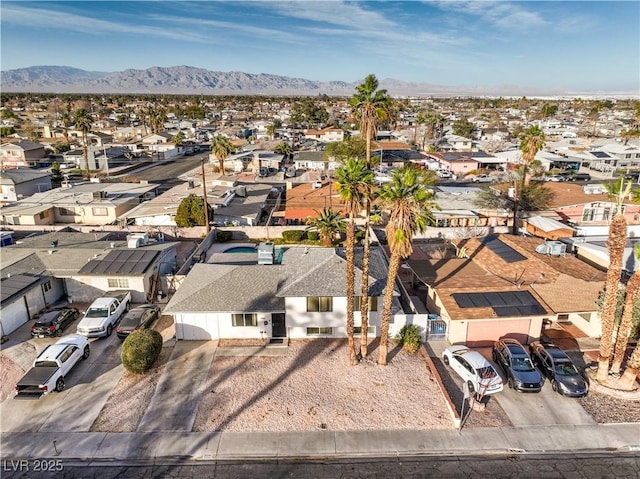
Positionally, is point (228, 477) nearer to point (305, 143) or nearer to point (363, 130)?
point (363, 130)

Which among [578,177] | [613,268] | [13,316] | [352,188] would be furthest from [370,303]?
[578,177]

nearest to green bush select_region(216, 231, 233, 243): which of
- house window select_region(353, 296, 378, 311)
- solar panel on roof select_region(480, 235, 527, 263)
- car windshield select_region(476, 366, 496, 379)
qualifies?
house window select_region(353, 296, 378, 311)

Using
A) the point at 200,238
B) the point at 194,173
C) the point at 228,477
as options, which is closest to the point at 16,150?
the point at 194,173

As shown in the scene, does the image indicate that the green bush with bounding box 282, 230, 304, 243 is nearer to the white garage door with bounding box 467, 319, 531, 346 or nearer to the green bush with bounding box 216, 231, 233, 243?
the green bush with bounding box 216, 231, 233, 243

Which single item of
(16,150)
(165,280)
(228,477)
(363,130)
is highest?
(363,130)

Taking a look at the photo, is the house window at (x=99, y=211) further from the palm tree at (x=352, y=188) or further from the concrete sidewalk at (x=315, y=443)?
the palm tree at (x=352, y=188)

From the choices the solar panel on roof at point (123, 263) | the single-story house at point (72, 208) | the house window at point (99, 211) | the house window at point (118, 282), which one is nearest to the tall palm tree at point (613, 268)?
the solar panel on roof at point (123, 263)
